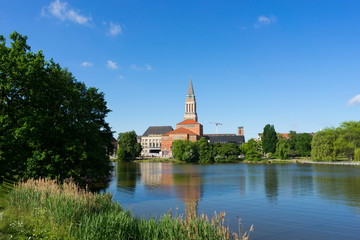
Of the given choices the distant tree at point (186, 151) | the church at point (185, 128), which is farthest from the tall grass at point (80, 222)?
the church at point (185, 128)

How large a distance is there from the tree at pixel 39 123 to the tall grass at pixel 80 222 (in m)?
7.05

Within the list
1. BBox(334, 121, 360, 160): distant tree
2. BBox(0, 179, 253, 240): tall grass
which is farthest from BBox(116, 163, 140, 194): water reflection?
BBox(334, 121, 360, 160): distant tree

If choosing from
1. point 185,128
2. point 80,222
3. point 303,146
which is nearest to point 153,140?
point 185,128

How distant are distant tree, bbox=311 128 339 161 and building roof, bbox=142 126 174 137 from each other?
359 ft

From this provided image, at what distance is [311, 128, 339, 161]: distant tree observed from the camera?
3418 inches

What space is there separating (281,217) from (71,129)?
1855 cm

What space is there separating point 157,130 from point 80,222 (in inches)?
7136

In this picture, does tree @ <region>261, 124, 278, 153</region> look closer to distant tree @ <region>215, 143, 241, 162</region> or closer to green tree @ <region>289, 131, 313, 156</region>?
green tree @ <region>289, 131, 313, 156</region>

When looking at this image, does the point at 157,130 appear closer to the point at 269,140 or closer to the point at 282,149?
the point at 269,140

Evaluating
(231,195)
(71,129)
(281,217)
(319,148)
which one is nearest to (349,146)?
(319,148)

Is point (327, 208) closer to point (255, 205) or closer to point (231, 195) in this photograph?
point (255, 205)

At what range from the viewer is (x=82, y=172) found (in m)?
26.8

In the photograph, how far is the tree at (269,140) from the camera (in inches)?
4820

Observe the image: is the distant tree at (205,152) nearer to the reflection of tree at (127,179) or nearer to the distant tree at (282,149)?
the distant tree at (282,149)
